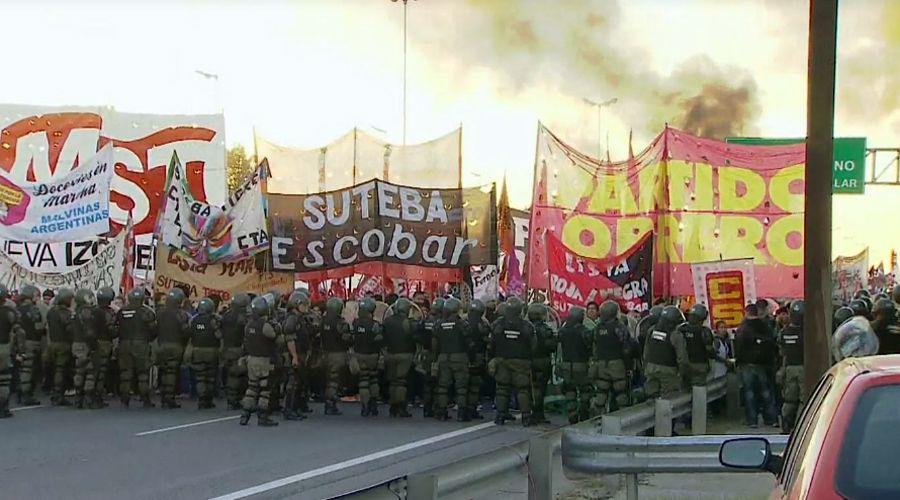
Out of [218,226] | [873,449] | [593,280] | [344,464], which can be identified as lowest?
[344,464]

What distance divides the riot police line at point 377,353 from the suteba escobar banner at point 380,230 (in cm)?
167

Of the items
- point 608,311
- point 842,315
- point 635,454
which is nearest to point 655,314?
point 608,311

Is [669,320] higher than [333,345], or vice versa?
[669,320]

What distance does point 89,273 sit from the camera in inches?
715

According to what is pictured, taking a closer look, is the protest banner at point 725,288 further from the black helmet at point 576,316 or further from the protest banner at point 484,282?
the protest banner at point 484,282

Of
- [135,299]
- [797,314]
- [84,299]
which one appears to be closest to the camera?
[797,314]

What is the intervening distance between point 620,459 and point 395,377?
26.5ft

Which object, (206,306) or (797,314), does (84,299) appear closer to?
(206,306)


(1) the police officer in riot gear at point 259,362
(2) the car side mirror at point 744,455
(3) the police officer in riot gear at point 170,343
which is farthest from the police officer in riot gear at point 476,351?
(2) the car side mirror at point 744,455

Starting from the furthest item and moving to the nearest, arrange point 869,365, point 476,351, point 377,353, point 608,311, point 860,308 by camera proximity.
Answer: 1. point 377,353
2. point 476,351
3. point 860,308
4. point 608,311
5. point 869,365

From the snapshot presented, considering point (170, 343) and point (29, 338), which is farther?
point (29, 338)

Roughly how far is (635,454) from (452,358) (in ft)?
24.4

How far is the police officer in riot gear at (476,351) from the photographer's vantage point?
1418 centimetres

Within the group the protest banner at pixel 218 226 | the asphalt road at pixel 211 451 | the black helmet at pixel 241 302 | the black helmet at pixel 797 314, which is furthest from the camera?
the protest banner at pixel 218 226
